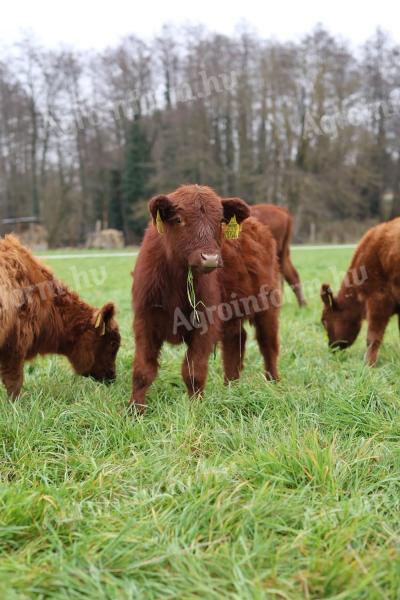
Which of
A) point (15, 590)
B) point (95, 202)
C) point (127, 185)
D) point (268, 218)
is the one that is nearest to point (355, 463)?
point (15, 590)

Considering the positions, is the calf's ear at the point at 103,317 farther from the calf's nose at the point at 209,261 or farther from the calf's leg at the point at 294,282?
the calf's leg at the point at 294,282

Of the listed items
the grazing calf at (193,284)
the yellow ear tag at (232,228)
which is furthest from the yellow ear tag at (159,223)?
the yellow ear tag at (232,228)

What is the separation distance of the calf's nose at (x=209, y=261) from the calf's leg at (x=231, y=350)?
1494 mm

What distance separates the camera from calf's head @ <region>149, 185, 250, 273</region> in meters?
3.82

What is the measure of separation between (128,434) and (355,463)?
1.41 meters

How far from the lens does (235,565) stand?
2205mm

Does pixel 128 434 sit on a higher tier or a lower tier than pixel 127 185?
lower

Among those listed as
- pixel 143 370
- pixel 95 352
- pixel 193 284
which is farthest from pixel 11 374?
pixel 193 284

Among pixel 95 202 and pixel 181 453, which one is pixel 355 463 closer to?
pixel 181 453

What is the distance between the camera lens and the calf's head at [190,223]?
3.82 metres

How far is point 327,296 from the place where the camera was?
687 cm

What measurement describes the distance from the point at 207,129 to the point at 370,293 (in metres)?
31.5

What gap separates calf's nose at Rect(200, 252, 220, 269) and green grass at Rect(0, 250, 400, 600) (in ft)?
3.24

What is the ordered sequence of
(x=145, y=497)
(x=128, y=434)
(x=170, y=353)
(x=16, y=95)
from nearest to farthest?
(x=145, y=497), (x=128, y=434), (x=170, y=353), (x=16, y=95)
